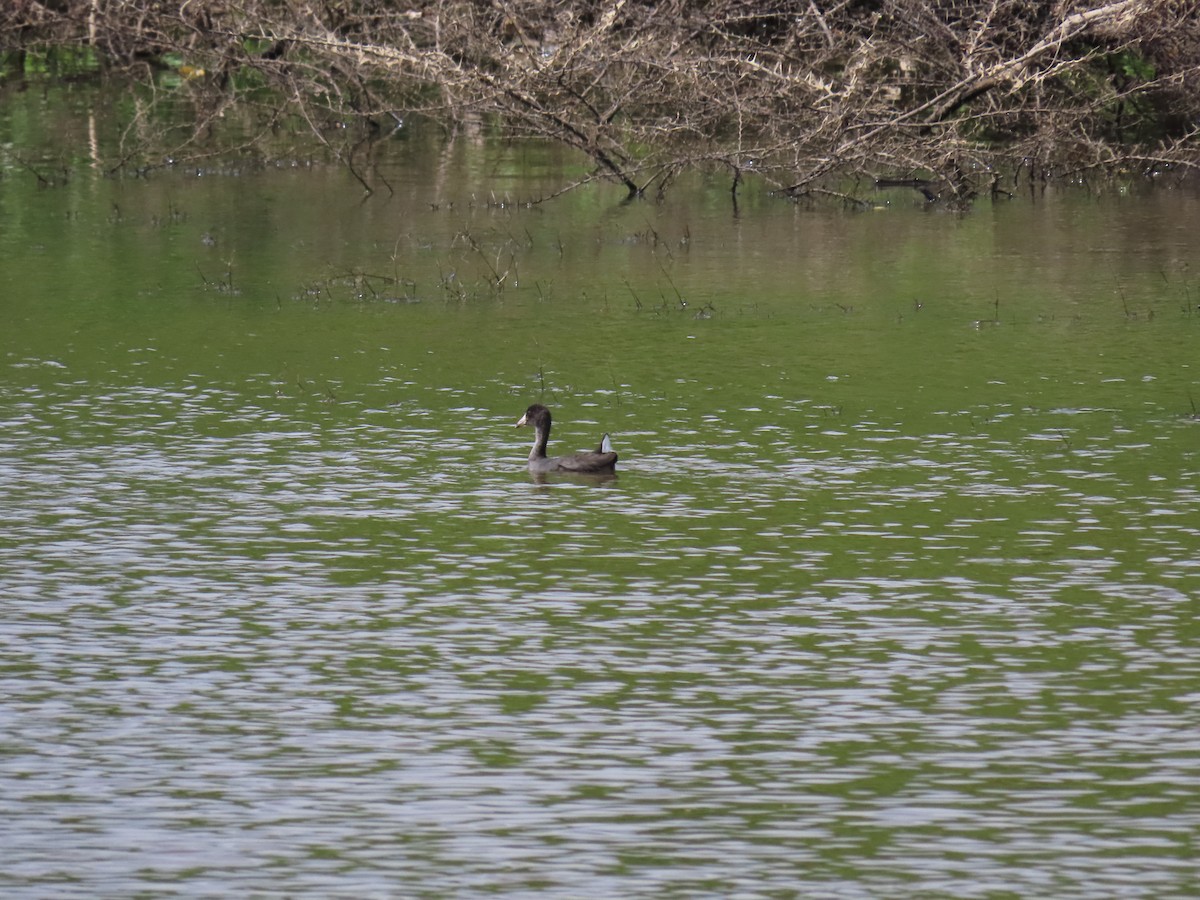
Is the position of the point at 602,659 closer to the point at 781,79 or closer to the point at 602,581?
the point at 602,581

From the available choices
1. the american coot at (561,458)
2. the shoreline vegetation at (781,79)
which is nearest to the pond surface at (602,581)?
the american coot at (561,458)

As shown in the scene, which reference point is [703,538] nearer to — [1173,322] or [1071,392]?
[1071,392]

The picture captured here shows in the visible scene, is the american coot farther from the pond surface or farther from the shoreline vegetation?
the shoreline vegetation

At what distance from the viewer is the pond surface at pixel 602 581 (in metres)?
7.18

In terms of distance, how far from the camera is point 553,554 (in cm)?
1093

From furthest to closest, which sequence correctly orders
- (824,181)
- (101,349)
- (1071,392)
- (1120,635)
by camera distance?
(824,181), (101,349), (1071,392), (1120,635)

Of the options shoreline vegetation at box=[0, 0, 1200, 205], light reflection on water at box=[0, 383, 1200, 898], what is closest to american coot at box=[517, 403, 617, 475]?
light reflection on water at box=[0, 383, 1200, 898]

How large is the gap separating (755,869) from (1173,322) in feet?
37.4

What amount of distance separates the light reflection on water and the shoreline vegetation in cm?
1084

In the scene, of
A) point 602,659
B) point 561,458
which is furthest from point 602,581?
point 561,458

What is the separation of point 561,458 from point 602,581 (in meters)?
2.24

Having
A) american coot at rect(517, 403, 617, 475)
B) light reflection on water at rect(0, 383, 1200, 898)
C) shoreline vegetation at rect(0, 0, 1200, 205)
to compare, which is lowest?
light reflection on water at rect(0, 383, 1200, 898)

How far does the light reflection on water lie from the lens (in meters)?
7.06

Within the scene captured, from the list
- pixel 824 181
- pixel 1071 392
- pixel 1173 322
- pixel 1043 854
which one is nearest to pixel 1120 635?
pixel 1043 854
